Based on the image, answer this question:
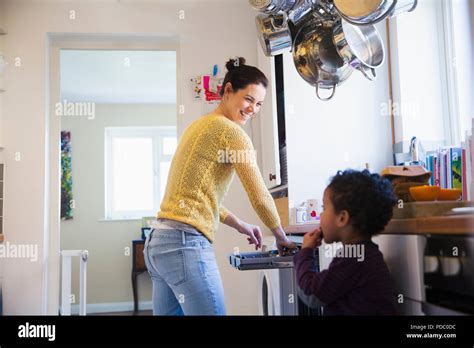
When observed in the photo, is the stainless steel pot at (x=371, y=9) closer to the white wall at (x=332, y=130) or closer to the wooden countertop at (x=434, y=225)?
the wooden countertop at (x=434, y=225)

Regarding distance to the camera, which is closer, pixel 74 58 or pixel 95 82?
pixel 74 58

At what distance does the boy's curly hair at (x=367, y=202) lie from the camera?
27.8 inches

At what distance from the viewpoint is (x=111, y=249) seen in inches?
135

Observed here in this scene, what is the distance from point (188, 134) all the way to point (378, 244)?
0.40m

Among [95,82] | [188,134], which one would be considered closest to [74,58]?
[95,82]

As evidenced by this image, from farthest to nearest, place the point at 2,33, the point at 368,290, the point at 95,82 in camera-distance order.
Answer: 1. the point at 95,82
2. the point at 2,33
3. the point at 368,290

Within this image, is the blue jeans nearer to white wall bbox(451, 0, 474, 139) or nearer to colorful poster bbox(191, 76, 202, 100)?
white wall bbox(451, 0, 474, 139)

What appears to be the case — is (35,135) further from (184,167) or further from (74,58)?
(184,167)

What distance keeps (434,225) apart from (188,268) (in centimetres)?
42

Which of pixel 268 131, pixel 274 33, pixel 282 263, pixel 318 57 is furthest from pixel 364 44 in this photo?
pixel 268 131

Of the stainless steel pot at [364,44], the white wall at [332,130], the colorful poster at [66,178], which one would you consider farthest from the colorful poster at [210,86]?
the colorful poster at [66,178]

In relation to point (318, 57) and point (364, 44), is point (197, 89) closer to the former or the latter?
point (318, 57)

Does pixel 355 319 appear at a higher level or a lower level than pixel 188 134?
lower

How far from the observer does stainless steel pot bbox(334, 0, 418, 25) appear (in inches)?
36.4
